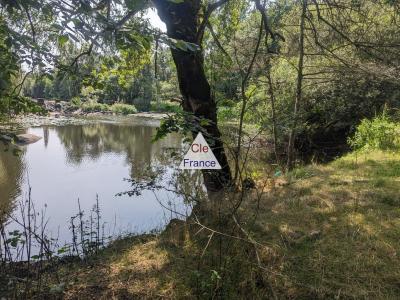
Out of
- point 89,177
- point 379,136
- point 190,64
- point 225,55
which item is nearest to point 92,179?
point 89,177

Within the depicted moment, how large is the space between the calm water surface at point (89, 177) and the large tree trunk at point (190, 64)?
0.52m

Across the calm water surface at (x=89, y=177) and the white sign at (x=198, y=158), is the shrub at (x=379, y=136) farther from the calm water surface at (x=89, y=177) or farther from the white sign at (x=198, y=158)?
the white sign at (x=198, y=158)

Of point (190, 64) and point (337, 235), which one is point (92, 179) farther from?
point (337, 235)

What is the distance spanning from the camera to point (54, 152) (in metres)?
14.0

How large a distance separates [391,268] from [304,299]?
694 mm

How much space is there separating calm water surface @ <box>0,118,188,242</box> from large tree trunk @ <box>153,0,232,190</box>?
519 millimetres

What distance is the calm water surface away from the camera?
20.2ft

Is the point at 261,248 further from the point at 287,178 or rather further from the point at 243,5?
the point at 243,5

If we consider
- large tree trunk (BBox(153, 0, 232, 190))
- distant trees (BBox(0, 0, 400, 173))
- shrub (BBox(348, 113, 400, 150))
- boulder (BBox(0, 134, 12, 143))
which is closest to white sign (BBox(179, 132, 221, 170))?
distant trees (BBox(0, 0, 400, 173))

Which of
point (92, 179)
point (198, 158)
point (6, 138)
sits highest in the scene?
point (6, 138)

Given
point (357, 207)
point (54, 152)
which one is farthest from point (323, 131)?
point (54, 152)

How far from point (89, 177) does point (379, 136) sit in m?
7.36

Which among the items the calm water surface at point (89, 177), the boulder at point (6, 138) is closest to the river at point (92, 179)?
the calm water surface at point (89, 177)

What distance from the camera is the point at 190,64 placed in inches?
143
